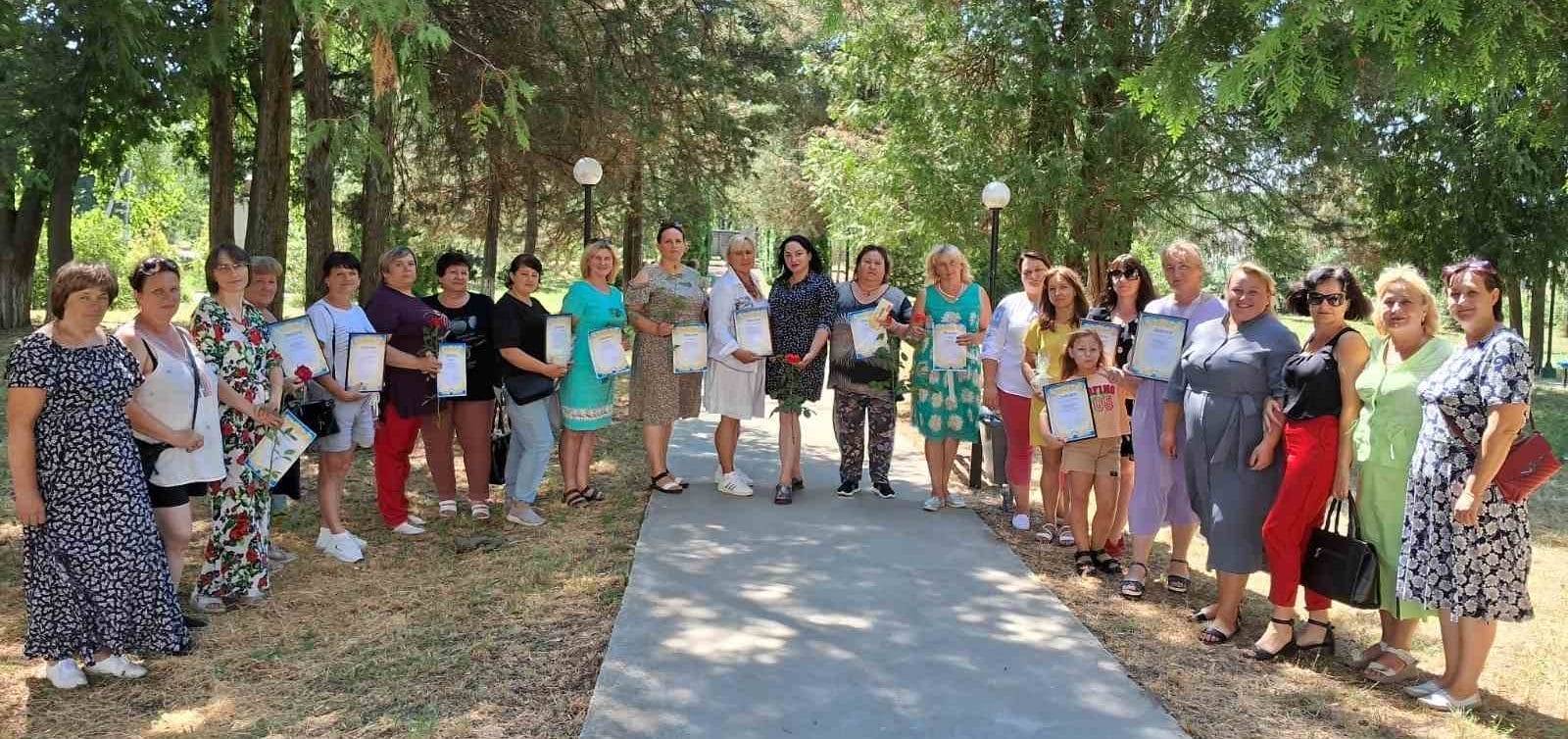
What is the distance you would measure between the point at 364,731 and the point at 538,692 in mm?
652

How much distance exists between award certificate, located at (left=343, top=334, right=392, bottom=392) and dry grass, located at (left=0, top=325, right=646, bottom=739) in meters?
1.04

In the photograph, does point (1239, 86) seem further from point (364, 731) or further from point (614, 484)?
point (614, 484)

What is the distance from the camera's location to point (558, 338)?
6.78 m

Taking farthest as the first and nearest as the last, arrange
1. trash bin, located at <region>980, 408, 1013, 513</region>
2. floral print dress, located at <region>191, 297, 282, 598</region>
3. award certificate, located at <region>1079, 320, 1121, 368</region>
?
trash bin, located at <region>980, 408, 1013, 513</region> → award certificate, located at <region>1079, 320, 1121, 368</region> → floral print dress, located at <region>191, 297, 282, 598</region>

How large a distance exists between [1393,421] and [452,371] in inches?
197

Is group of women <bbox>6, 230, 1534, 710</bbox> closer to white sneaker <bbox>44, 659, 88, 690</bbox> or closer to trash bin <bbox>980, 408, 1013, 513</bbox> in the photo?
white sneaker <bbox>44, 659, 88, 690</bbox>

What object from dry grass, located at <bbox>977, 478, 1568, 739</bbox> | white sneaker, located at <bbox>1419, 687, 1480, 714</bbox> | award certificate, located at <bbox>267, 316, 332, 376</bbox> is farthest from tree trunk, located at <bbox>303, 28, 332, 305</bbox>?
white sneaker, located at <bbox>1419, 687, 1480, 714</bbox>

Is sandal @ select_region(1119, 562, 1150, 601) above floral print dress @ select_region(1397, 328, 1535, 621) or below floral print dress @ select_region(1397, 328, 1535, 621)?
below

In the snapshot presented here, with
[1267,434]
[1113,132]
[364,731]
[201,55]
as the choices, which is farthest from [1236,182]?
[364,731]

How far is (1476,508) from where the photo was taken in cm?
396

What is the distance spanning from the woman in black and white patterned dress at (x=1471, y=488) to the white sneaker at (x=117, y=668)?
17.1 ft

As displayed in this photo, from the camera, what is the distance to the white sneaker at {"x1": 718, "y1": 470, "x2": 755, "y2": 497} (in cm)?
754

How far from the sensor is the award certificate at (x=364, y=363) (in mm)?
5910

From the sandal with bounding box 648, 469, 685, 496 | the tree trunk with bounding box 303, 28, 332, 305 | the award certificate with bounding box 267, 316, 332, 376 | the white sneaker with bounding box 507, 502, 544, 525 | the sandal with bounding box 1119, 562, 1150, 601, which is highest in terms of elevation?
the tree trunk with bounding box 303, 28, 332, 305
